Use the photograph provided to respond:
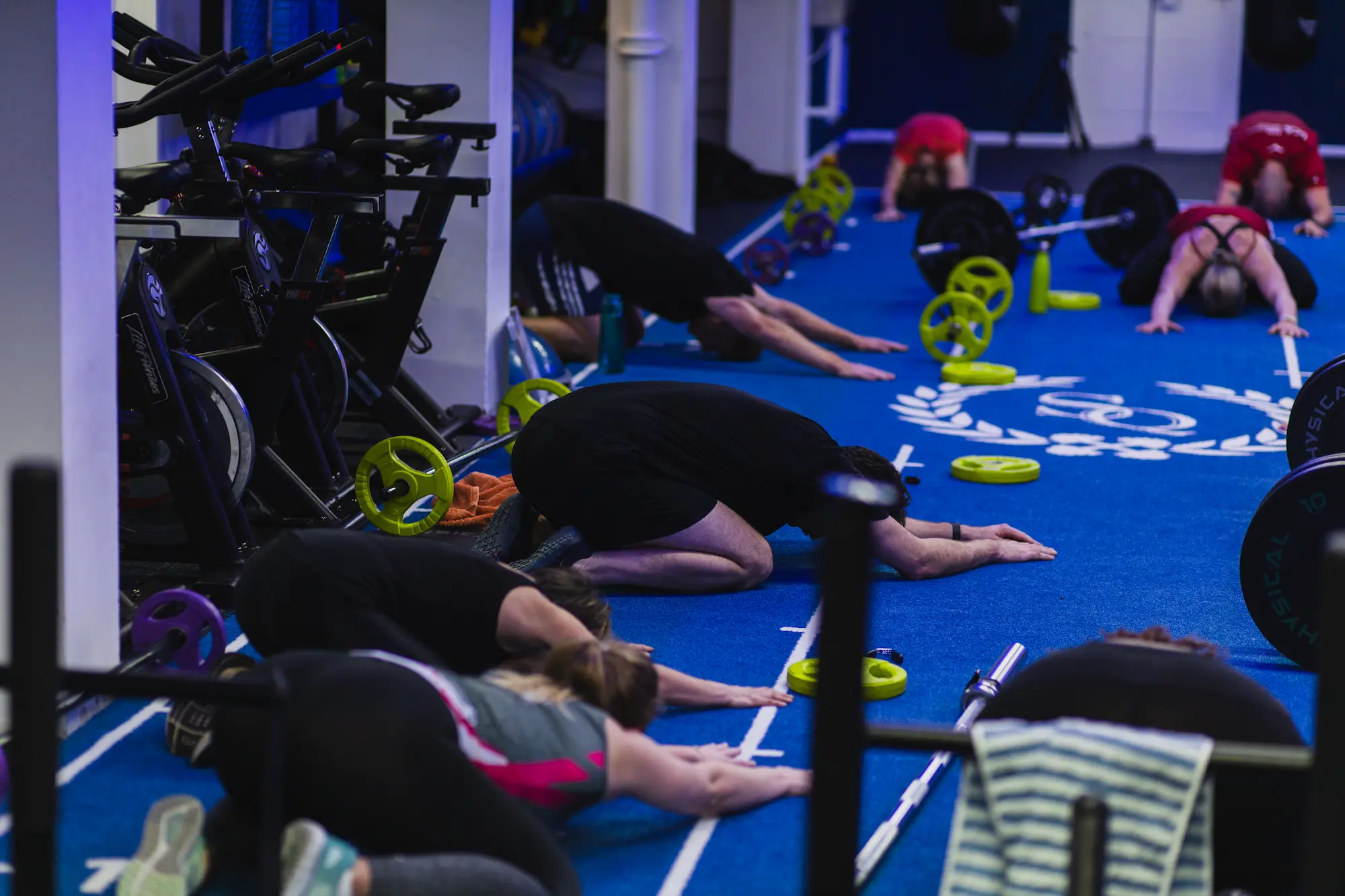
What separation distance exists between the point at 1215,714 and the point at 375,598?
156cm

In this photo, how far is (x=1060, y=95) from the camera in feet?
57.5

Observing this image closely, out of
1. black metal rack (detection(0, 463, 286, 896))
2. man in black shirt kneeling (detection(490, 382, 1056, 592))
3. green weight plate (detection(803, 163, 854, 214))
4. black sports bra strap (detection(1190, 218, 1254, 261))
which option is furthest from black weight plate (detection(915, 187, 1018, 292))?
black metal rack (detection(0, 463, 286, 896))

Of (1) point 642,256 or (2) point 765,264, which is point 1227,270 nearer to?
(2) point 765,264

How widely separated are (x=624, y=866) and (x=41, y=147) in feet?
6.36

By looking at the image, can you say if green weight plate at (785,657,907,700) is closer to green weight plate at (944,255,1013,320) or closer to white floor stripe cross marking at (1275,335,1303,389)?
white floor stripe cross marking at (1275,335,1303,389)

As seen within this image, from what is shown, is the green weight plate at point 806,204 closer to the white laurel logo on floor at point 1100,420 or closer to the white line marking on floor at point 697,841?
the white laurel logo on floor at point 1100,420

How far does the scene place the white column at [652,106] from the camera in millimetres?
9703

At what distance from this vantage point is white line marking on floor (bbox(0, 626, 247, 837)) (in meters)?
3.51

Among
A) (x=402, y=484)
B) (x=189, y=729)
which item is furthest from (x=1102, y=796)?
(x=402, y=484)

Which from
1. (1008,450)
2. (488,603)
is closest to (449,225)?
(1008,450)

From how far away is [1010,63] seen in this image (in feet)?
58.6

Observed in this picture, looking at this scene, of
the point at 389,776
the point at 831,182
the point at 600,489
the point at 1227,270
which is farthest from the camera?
the point at 831,182

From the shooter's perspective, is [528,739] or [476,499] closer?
[528,739]

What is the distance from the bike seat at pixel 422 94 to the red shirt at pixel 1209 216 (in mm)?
4622
